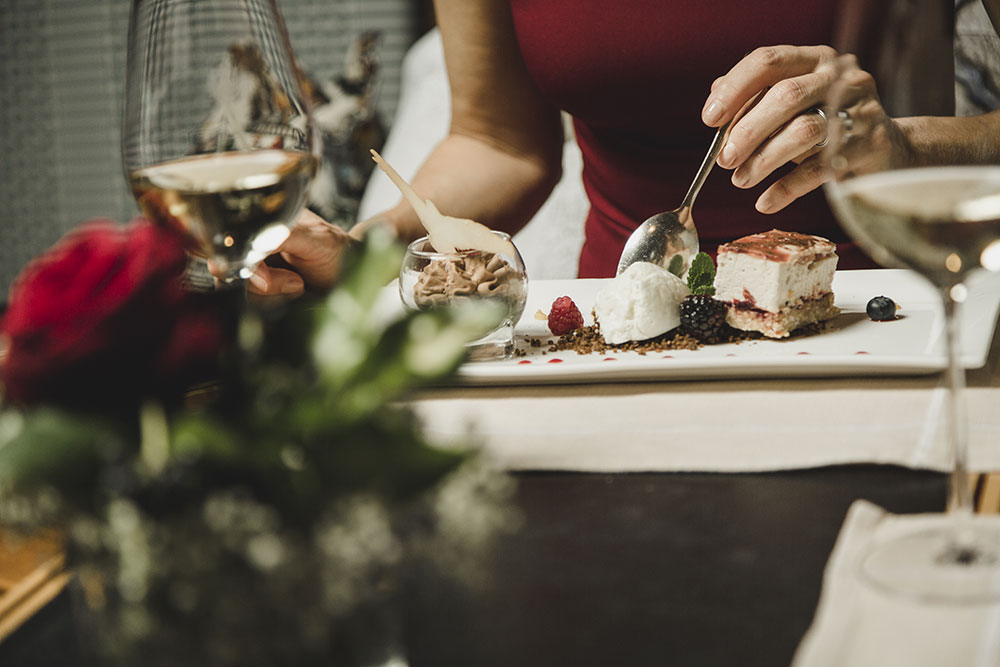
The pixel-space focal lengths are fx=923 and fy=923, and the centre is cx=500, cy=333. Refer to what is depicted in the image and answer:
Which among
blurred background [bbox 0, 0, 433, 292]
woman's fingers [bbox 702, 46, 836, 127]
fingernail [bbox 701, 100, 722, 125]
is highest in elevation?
woman's fingers [bbox 702, 46, 836, 127]

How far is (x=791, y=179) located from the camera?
1059 millimetres

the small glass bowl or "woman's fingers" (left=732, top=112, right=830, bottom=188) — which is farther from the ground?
"woman's fingers" (left=732, top=112, right=830, bottom=188)

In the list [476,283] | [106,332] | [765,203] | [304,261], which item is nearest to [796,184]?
[765,203]

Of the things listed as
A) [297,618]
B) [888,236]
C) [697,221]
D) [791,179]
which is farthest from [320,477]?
[697,221]

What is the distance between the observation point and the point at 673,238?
3.69ft

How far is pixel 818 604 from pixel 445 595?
0.17 metres

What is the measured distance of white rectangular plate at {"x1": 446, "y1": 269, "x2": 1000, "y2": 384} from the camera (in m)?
0.73

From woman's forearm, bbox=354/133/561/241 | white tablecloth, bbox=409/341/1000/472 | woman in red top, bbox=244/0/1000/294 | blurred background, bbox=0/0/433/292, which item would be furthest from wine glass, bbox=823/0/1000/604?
blurred background, bbox=0/0/433/292

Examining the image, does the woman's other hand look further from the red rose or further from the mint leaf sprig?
the red rose

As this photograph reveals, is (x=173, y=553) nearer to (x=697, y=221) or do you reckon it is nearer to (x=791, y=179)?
(x=791, y=179)

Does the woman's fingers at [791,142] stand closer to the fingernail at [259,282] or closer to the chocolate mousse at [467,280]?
the chocolate mousse at [467,280]

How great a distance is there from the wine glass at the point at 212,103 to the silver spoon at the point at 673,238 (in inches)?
24.4

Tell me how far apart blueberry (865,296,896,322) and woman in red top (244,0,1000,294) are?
0.58 ft

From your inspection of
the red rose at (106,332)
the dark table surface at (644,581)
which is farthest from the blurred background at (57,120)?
the red rose at (106,332)
